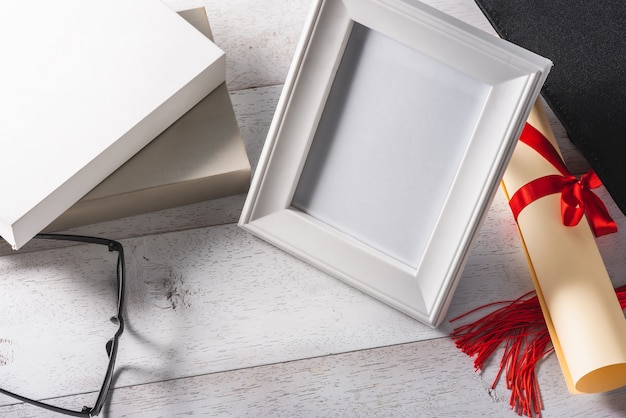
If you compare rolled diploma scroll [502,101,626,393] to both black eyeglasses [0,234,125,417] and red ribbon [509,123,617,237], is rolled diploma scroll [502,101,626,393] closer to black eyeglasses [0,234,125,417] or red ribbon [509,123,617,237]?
red ribbon [509,123,617,237]

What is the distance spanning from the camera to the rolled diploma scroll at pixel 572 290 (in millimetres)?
609

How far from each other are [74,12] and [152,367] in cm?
→ 33

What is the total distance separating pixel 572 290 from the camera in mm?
635

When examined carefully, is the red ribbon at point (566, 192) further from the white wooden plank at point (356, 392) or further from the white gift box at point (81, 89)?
the white gift box at point (81, 89)

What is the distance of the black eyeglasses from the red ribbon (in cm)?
→ 36

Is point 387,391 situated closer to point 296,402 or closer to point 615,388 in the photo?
point 296,402

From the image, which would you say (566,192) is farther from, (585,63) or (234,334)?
(234,334)

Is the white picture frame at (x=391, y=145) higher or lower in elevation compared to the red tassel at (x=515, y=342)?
higher

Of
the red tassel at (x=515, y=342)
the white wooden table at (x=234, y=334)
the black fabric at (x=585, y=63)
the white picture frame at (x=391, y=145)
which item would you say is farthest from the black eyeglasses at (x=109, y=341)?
the black fabric at (x=585, y=63)

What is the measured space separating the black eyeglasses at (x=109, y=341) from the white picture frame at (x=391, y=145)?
4.7 inches

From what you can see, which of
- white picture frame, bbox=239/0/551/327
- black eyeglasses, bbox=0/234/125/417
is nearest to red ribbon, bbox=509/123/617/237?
white picture frame, bbox=239/0/551/327

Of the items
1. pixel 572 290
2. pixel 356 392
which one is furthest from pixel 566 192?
pixel 356 392

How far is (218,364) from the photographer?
65 cm

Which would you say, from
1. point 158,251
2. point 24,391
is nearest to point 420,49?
point 158,251
